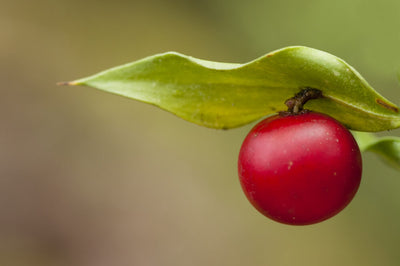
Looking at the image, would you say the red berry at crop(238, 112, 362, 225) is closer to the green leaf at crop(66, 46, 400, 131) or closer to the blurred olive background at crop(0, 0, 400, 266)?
the green leaf at crop(66, 46, 400, 131)

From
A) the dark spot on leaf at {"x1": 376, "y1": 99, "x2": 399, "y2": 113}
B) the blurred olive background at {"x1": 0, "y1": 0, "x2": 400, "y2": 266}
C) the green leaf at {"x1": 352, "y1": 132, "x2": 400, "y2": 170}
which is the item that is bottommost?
the blurred olive background at {"x1": 0, "y1": 0, "x2": 400, "y2": 266}

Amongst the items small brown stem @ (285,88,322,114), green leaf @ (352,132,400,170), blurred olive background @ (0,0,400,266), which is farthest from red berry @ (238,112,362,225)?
blurred olive background @ (0,0,400,266)

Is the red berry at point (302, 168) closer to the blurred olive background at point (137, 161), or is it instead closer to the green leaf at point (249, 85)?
the green leaf at point (249, 85)

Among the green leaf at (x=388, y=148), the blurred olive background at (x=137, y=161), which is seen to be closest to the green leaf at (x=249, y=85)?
the green leaf at (x=388, y=148)

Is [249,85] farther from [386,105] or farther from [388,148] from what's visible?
[388,148]

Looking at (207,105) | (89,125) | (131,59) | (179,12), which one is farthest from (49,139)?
(207,105)

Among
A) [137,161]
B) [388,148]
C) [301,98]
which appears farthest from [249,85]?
[137,161]
